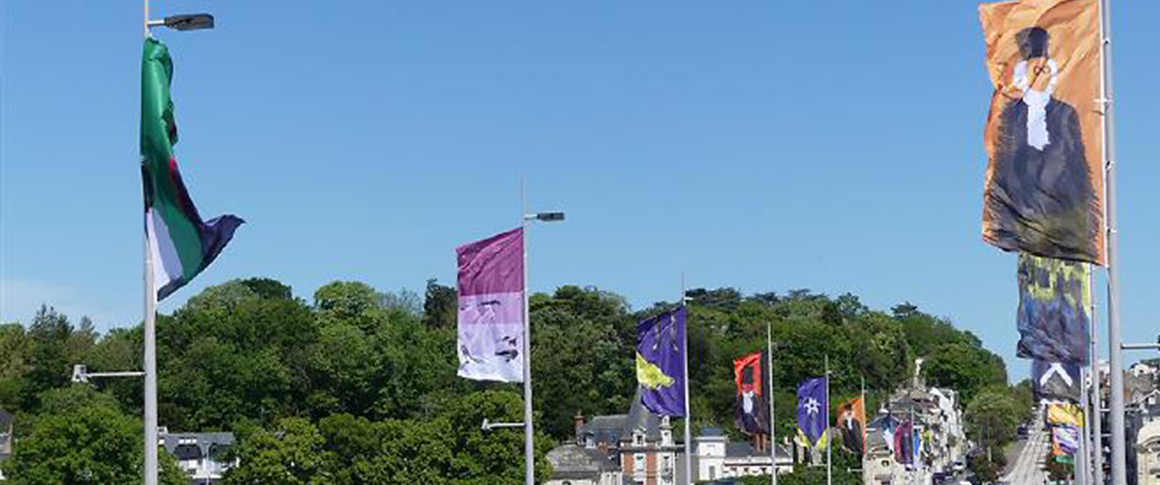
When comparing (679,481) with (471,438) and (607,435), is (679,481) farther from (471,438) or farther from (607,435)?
(471,438)

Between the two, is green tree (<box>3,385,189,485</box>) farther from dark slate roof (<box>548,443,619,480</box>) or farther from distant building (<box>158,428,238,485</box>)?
dark slate roof (<box>548,443,619,480</box>)

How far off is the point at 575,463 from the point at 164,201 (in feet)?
360

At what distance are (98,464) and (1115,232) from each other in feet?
264

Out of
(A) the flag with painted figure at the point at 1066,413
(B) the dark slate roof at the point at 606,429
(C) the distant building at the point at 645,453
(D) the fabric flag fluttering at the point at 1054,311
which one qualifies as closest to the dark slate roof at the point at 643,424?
(C) the distant building at the point at 645,453

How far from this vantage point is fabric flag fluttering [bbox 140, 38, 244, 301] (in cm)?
1931

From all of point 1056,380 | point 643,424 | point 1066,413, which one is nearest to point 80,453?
point 643,424

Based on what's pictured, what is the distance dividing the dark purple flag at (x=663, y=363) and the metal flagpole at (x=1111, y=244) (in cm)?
1982

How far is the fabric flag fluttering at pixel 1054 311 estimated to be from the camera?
28.7 metres

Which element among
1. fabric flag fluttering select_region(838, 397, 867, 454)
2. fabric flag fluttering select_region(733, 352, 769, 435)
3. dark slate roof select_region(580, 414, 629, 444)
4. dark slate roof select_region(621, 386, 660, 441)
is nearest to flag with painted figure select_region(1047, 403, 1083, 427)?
fabric flag fluttering select_region(733, 352, 769, 435)

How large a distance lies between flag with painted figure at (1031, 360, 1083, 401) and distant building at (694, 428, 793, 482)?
310 feet

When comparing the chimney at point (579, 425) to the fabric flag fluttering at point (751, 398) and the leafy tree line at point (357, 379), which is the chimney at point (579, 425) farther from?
the fabric flag fluttering at point (751, 398)

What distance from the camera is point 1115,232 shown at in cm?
1870

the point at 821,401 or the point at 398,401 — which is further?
the point at 398,401

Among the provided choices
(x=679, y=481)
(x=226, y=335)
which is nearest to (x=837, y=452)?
(x=679, y=481)
